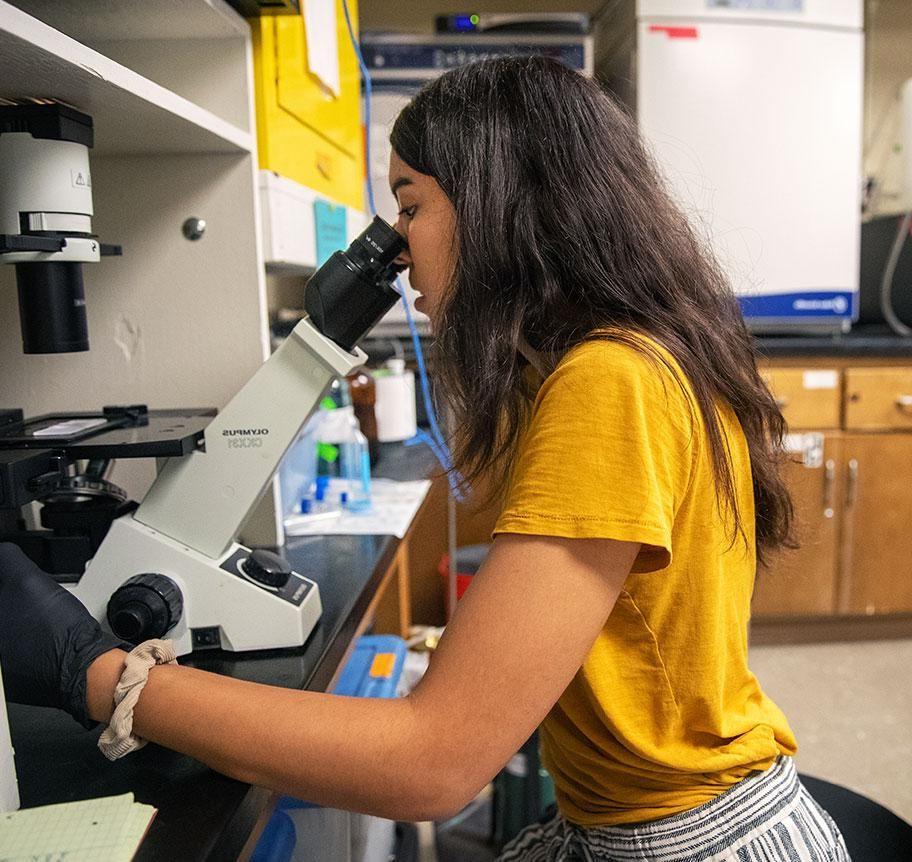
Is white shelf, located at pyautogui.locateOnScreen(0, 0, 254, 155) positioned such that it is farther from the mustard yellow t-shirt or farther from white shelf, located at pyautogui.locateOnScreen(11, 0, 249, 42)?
the mustard yellow t-shirt

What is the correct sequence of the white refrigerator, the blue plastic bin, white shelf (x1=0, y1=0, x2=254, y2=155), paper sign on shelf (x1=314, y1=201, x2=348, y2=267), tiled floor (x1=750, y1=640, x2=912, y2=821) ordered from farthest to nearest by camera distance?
the white refrigerator < tiled floor (x1=750, y1=640, x2=912, y2=821) < paper sign on shelf (x1=314, y1=201, x2=348, y2=267) < the blue plastic bin < white shelf (x1=0, y1=0, x2=254, y2=155)

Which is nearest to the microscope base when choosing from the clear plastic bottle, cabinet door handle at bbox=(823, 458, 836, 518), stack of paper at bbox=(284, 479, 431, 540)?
stack of paper at bbox=(284, 479, 431, 540)

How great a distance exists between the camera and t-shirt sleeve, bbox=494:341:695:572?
672 millimetres

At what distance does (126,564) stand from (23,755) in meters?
0.20

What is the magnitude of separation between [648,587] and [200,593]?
0.45 metres

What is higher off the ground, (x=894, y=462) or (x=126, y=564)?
(x=126, y=564)

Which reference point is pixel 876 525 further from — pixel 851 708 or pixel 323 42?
pixel 323 42

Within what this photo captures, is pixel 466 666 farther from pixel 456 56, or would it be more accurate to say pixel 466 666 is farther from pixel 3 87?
pixel 456 56

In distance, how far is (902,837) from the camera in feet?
3.28

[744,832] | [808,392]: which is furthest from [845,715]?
[744,832]

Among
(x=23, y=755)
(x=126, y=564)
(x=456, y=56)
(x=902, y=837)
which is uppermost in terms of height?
(x=456, y=56)

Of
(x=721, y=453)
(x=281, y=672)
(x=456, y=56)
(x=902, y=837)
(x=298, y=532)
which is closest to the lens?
(x=721, y=453)

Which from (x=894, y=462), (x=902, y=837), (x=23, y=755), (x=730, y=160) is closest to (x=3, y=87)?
(x=23, y=755)

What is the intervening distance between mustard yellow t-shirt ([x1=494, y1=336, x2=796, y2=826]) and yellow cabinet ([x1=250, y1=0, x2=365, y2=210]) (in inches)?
32.9
